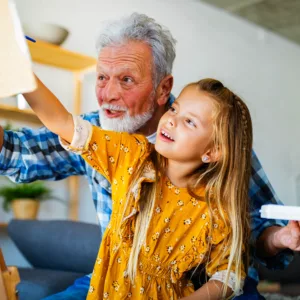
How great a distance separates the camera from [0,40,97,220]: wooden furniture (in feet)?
9.57

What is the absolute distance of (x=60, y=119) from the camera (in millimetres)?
979

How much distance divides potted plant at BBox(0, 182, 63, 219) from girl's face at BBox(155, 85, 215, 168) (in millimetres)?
1836

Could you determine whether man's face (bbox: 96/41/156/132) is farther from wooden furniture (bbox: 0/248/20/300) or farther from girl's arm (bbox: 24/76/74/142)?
wooden furniture (bbox: 0/248/20/300)

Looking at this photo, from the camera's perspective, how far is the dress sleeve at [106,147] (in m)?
1.04

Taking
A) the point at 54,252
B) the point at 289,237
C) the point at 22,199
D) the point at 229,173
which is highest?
the point at 229,173

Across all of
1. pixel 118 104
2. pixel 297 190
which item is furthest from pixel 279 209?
pixel 297 190

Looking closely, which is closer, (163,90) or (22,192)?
(163,90)

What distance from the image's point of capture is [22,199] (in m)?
2.89

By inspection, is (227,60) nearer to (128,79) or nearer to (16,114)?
(16,114)

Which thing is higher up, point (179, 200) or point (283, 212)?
point (283, 212)

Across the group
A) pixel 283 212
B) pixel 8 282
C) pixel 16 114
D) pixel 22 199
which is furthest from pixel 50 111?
pixel 16 114

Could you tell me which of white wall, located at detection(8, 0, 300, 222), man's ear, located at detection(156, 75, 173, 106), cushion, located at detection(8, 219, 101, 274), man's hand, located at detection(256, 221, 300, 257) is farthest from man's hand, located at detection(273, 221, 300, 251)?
white wall, located at detection(8, 0, 300, 222)

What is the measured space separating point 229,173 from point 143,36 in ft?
1.46

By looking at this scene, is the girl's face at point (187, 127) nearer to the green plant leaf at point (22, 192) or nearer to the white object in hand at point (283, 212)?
the white object in hand at point (283, 212)
